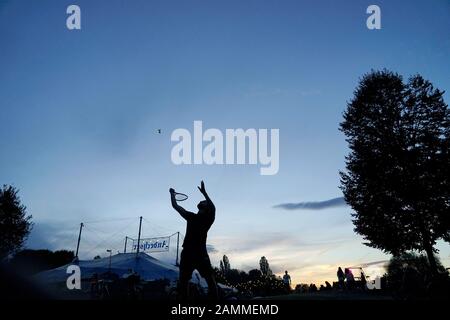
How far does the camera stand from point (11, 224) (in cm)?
3497

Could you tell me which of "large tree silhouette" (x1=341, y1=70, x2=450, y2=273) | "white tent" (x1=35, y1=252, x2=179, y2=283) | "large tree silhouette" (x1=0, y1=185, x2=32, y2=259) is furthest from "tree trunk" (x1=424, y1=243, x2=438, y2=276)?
"large tree silhouette" (x1=0, y1=185, x2=32, y2=259)

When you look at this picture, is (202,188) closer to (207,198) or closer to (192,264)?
(207,198)

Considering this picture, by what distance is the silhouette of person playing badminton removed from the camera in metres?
5.28

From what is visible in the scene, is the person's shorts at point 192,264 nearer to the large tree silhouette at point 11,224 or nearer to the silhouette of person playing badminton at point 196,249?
the silhouette of person playing badminton at point 196,249

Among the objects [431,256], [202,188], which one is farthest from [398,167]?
[202,188]

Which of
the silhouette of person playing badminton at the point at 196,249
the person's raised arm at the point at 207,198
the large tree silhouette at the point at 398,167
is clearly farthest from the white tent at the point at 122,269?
the person's raised arm at the point at 207,198

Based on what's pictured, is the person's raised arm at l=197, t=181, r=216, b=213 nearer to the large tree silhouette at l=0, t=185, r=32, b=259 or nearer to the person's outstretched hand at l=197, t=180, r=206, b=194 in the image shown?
the person's outstretched hand at l=197, t=180, r=206, b=194

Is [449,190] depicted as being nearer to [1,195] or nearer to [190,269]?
[190,269]

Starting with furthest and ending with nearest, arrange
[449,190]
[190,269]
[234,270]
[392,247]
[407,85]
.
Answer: [234,270] → [407,85] → [392,247] → [449,190] → [190,269]

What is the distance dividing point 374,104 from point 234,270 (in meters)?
155

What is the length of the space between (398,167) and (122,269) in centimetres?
1898

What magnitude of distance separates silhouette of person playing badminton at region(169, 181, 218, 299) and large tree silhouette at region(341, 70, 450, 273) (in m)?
15.5
